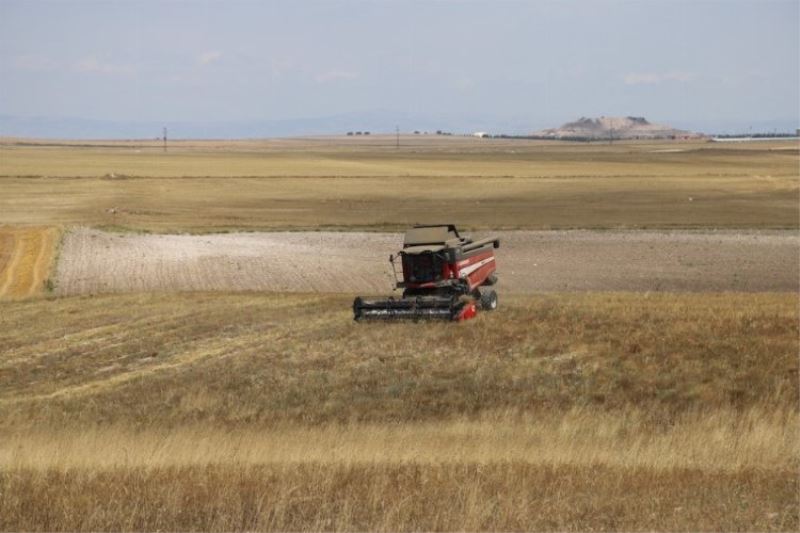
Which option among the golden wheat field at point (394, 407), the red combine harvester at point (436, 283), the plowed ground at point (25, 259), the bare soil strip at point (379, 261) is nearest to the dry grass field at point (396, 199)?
the plowed ground at point (25, 259)

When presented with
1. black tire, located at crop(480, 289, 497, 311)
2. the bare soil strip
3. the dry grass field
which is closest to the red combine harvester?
black tire, located at crop(480, 289, 497, 311)

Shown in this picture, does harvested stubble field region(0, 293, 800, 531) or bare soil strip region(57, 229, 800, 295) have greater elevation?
harvested stubble field region(0, 293, 800, 531)

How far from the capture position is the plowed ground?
1513 inches

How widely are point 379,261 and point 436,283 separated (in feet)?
62.6

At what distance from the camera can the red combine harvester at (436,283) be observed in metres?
23.7

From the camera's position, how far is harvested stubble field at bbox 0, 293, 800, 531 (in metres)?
9.44

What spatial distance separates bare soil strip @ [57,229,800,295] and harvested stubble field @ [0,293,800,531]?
6908 mm

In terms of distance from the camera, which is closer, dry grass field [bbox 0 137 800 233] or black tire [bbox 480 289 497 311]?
black tire [bbox 480 289 497 311]

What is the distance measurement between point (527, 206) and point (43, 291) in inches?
1737

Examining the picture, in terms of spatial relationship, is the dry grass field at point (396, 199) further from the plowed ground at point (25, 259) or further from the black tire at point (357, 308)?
the black tire at point (357, 308)

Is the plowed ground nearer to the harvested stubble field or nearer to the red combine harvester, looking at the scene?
the harvested stubble field

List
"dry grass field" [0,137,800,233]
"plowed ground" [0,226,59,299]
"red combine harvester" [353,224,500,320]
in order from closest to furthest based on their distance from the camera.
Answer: "red combine harvester" [353,224,500,320] < "plowed ground" [0,226,59,299] < "dry grass field" [0,137,800,233]

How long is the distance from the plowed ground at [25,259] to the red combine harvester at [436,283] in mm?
16991

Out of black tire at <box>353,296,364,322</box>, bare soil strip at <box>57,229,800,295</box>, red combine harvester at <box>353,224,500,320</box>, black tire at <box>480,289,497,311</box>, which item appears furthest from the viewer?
bare soil strip at <box>57,229,800,295</box>
